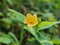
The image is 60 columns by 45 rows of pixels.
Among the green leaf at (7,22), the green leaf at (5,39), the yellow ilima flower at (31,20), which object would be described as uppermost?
the green leaf at (7,22)

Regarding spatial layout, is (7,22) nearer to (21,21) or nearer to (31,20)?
(21,21)

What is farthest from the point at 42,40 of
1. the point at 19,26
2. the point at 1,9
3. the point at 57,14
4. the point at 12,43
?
the point at 57,14

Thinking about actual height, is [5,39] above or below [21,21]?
below

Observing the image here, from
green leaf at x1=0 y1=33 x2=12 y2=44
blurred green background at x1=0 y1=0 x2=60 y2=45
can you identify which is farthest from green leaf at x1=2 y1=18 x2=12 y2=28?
green leaf at x1=0 y1=33 x2=12 y2=44

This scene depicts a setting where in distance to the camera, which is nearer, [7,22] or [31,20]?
[31,20]

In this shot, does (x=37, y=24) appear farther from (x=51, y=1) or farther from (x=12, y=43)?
(x=51, y=1)

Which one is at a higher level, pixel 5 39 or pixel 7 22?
pixel 7 22

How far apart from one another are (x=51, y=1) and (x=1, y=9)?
2.44 ft

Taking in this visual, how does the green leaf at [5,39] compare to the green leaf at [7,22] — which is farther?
the green leaf at [7,22]

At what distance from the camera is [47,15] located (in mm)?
1946

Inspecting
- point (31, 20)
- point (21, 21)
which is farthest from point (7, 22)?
point (31, 20)

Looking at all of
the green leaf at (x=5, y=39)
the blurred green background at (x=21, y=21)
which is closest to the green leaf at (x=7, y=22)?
the blurred green background at (x=21, y=21)

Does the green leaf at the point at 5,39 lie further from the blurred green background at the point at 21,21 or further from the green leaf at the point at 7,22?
the green leaf at the point at 7,22

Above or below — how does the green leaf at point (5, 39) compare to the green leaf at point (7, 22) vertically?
below
